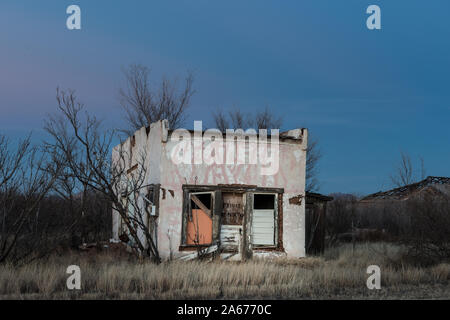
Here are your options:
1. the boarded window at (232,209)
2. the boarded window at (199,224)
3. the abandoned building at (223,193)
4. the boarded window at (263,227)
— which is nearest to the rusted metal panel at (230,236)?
the abandoned building at (223,193)

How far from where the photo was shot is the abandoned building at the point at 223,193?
14.8m

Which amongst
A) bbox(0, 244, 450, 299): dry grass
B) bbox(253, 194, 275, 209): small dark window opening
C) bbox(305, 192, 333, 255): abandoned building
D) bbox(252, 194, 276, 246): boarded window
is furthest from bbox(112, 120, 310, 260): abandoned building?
bbox(305, 192, 333, 255): abandoned building

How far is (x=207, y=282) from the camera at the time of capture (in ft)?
36.5

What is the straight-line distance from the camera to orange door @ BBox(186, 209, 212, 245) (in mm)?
15000

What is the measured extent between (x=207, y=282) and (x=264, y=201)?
23.3 feet

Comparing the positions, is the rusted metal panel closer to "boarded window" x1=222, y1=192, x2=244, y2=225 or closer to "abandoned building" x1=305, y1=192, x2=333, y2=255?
"boarded window" x1=222, y1=192, x2=244, y2=225

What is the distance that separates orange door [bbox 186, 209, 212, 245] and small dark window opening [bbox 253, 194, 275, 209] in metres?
3.04

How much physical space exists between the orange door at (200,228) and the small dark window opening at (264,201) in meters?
3.04

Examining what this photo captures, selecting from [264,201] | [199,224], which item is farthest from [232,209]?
[264,201]

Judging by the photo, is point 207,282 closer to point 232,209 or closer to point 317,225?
point 232,209

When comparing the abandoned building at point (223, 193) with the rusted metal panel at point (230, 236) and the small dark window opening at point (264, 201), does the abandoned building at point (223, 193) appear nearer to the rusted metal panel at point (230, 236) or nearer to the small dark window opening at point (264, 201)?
the rusted metal panel at point (230, 236)

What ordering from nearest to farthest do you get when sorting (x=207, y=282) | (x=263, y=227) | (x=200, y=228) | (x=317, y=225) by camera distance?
(x=207, y=282)
(x=200, y=228)
(x=263, y=227)
(x=317, y=225)
